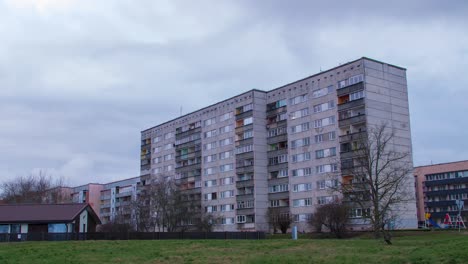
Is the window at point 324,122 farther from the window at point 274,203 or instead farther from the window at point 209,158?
the window at point 209,158

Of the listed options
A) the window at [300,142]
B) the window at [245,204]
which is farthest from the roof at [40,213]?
the window at [300,142]

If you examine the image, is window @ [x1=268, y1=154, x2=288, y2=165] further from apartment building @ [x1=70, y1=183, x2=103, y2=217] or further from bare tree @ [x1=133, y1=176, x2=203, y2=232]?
apartment building @ [x1=70, y1=183, x2=103, y2=217]

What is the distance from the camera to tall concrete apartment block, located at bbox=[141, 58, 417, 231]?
79250 millimetres

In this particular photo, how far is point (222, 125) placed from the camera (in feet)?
347

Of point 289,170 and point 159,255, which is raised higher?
point 289,170

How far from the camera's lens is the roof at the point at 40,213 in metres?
61.1

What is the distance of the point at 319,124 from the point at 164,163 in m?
50.6

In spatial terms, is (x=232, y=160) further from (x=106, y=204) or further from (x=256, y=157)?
(x=106, y=204)

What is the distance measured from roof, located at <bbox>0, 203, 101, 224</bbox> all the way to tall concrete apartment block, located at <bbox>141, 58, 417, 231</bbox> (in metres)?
34.7

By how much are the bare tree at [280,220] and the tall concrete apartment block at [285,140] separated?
129 centimetres

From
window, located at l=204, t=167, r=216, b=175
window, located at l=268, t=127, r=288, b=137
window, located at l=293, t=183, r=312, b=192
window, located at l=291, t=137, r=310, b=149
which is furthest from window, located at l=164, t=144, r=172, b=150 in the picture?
window, located at l=293, t=183, r=312, b=192

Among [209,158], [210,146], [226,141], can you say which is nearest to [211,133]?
[210,146]

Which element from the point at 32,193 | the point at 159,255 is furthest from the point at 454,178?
the point at 159,255

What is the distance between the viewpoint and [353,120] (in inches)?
3108
